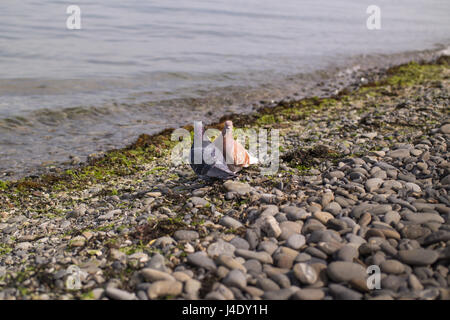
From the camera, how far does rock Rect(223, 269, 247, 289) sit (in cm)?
370

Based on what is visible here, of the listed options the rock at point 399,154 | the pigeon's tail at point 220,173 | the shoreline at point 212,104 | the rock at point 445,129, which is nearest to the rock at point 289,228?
the pigeon's tail at point 220,173

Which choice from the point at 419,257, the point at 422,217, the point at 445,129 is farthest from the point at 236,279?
the point at 445,129

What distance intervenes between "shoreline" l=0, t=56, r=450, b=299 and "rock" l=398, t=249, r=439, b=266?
0.01 m

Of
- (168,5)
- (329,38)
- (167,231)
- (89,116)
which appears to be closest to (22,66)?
(89,116)

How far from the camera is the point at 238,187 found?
5.81m

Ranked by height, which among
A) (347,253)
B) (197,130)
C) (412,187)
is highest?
(197,130)

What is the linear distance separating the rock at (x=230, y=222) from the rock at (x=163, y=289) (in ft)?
4.17

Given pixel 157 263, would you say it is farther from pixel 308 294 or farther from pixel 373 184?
pixel 373 184

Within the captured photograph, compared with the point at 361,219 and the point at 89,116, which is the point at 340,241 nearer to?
the point at 361,219

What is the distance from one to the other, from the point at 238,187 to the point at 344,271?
2399mm

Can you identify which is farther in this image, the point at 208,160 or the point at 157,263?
the point at 208,160
